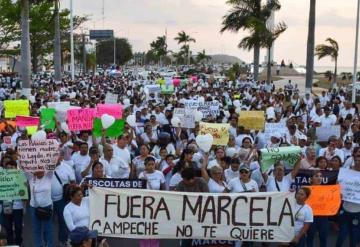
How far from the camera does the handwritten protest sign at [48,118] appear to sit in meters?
13.6

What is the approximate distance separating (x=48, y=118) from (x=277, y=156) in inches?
244

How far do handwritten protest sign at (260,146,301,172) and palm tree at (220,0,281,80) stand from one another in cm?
2276

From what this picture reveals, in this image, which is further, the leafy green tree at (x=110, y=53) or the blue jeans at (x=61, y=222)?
the leafy green tree at (x=110, y=53)

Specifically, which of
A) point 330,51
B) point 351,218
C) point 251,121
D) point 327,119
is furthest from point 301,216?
point 330,51

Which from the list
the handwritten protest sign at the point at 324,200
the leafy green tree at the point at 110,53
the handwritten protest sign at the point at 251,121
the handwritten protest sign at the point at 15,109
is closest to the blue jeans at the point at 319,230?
the handwritten protest sign at the point at 324,200

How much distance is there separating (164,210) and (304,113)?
11929 mm

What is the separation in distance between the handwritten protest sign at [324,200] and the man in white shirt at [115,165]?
10.0ft

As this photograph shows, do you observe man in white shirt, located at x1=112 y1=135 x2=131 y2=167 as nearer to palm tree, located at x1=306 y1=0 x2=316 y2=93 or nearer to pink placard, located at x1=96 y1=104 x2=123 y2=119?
pink placard, located at x1=96 y1=104 x2=123 y2=119

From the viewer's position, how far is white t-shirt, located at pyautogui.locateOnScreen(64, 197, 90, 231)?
295 inches

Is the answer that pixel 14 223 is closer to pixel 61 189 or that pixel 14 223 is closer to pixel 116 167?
pixel 61 189

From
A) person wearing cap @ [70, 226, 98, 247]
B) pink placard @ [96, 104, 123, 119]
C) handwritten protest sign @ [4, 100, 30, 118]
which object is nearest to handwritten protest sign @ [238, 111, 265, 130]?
pink placard @ [96, 104, 123, 119]

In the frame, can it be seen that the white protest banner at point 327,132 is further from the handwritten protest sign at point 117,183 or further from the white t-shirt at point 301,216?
the handwritten protest sign at point 117,183

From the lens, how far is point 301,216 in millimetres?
7684

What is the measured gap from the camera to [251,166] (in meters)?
10.3
